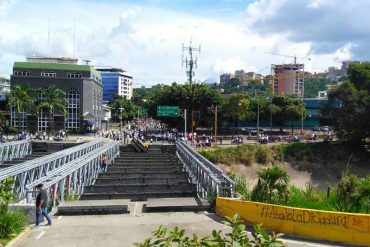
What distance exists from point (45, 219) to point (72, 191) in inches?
197

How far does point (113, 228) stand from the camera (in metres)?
13.4

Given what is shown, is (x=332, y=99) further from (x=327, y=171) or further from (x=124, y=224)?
(x=124, y=224)

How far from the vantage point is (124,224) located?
46.1 feet

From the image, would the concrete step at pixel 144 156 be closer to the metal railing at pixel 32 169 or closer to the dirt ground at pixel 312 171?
the metal railing at pixel 32 169

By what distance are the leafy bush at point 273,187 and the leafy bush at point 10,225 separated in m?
7.27

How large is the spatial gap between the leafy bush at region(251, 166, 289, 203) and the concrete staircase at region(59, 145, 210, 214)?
2.12m

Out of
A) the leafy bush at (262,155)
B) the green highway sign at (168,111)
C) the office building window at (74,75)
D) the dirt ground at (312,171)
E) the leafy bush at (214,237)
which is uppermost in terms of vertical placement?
the office building window at (74,75)

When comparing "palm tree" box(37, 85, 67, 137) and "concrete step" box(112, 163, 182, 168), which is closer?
"concrete step" box(112, 163, 182, 168)

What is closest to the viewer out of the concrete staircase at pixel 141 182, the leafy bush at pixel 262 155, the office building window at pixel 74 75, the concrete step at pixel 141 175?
the concrete staircase at pixel 141 182

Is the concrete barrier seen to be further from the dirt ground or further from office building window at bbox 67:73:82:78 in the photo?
office building window at bbox 67:73:82:78

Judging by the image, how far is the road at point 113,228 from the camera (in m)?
11.9

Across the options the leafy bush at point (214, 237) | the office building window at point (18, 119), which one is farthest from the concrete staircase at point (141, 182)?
the office building window at point (18, 119)

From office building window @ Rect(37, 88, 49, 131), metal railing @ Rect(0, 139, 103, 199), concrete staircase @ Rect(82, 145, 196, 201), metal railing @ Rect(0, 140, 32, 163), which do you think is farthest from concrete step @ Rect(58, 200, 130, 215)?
office building window @ Rect(37, 88, 49, 131)

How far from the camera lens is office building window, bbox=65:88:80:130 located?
241ft
